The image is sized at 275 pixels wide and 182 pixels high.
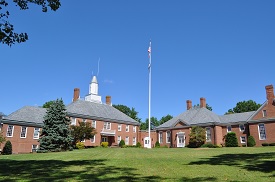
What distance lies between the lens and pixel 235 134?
1608 inches

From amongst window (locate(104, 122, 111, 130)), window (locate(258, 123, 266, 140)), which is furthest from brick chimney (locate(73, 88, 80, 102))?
window (locate(258, 123, 266, 140))

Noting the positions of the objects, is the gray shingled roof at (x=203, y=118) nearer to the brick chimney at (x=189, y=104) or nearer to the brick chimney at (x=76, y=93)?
the brick chimney at (x=189, y=104)

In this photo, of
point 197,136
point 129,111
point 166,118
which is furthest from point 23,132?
point 166,118

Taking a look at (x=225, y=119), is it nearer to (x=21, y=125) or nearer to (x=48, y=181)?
(x=21, y=125)

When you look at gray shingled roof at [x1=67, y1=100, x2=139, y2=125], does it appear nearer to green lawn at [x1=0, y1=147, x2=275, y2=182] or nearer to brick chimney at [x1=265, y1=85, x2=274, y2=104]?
brick chimney at [x1=265, y1=85, x2=274, y2=104]

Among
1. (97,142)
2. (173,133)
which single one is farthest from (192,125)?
(97,142)

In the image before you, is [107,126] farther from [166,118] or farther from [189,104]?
[166,118]

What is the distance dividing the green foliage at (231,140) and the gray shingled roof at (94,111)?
19.9 meters

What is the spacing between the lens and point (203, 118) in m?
45.1

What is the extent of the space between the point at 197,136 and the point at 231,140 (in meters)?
5.33

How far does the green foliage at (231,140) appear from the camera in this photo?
131ft

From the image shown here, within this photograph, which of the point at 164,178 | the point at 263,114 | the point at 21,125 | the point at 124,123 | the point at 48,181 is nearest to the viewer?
the point at 48,181

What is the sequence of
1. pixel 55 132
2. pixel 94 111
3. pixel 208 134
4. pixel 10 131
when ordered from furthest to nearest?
pixel 94 111, pixel 208 134, pixel 10 131, pixel 55 132

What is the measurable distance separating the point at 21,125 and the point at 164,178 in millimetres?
33775
